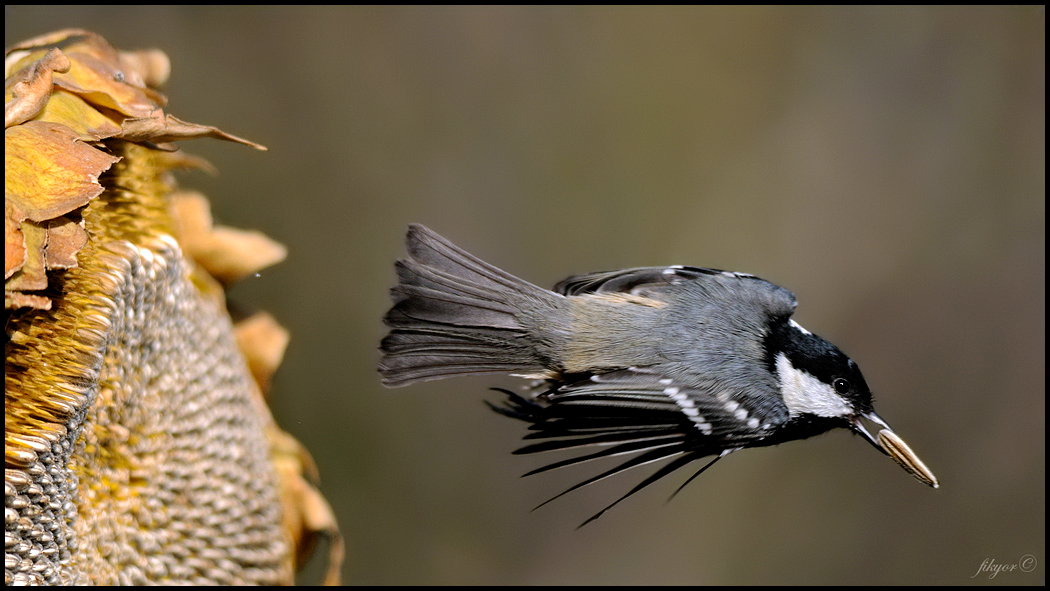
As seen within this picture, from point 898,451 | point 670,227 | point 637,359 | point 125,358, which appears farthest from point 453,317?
point 670,227

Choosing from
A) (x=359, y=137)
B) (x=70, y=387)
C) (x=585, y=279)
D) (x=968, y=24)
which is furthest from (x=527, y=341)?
(x=968, y=24)

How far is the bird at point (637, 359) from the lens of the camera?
0.79m

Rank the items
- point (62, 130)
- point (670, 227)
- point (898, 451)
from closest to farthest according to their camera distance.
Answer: point (62, 130)
point (898, 451)
point (670, 227)

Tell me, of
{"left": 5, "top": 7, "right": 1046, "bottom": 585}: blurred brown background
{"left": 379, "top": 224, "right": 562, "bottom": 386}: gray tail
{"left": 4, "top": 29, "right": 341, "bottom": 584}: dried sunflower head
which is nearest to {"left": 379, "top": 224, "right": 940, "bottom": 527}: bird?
{"left": 379, "top": 224, "right": 562, "bottom": 386}: gray tail

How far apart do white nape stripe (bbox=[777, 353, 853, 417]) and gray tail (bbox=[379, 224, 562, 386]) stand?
24cm

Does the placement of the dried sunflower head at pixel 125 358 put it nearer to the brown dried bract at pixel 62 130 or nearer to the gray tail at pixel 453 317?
the brown dried bract at pixel 62 130

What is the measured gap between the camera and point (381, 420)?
1.53 meters

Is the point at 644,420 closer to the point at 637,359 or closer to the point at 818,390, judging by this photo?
the point at 637,359

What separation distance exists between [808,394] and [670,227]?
85cm

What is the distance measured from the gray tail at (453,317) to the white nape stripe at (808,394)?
24cm

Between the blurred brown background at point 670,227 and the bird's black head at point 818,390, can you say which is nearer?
the bird's black head at point 818,390

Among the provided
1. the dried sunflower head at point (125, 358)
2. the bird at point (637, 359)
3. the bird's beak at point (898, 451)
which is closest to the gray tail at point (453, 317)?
the bird at point (637, 359)

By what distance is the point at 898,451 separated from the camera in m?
0.77

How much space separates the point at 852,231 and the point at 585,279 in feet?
3.42
